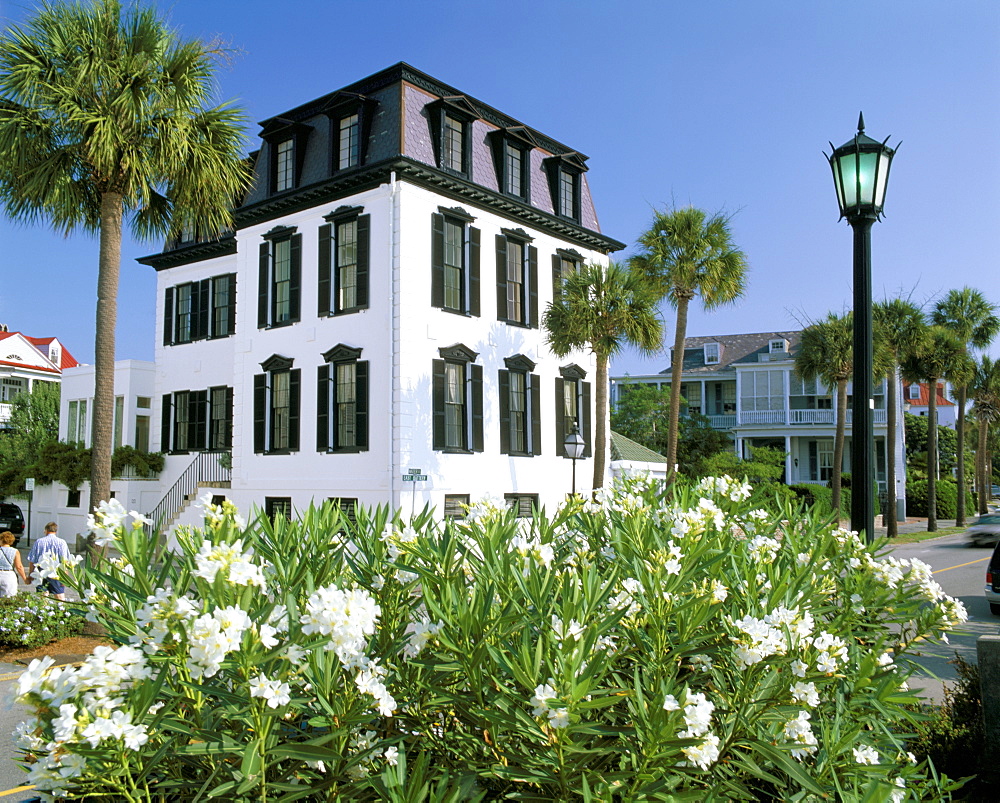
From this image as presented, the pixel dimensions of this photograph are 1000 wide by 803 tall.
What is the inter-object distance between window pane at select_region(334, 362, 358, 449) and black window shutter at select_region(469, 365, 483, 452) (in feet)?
10.8

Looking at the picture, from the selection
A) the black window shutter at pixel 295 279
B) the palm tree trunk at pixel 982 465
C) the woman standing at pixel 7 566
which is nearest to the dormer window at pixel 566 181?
the black window shutter at pixel 295 279

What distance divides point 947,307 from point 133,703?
4760 cm

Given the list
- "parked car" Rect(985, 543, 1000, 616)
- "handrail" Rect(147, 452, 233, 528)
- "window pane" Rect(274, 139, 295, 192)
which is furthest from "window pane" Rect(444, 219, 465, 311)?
"parked car" Rect(985, 543, 1000, 616)

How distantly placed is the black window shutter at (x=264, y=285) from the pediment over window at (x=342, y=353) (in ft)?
10.5

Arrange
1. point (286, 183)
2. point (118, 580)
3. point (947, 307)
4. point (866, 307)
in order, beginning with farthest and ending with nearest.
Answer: point (947, 307)
point (286, 183)
point (866, 307)
point (118, 580)

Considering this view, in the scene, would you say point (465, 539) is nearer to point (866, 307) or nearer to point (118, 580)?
point (118, 580)

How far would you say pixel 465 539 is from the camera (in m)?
3.73

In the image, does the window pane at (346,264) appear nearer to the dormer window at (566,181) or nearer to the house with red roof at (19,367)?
the dormer window at (566,181)

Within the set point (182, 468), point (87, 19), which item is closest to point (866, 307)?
point (87, 19)

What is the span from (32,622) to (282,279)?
520 inches

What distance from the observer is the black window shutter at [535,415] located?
23.9m

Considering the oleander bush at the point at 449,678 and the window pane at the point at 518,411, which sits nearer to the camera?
the oleander bush at the point at 449,678

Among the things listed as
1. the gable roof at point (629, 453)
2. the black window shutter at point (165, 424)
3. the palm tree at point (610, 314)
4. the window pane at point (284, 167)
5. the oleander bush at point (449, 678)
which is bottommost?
the oleander bush at point (449, 678)

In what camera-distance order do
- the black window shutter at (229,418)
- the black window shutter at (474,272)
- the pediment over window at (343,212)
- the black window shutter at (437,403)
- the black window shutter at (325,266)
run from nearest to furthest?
the black window shutter at (437,403) → the pediment over window at (343,212) → the black window shutter at (325,266) → the black window shutter at (474,272) → the black window shutter at (229,418)
